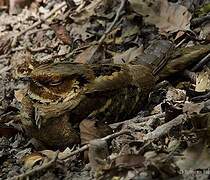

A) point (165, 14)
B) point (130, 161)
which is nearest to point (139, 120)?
point (130, 161)

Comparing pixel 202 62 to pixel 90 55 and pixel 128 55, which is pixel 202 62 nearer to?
pixel 128 55

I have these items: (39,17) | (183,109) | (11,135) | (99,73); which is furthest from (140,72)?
(39,17)

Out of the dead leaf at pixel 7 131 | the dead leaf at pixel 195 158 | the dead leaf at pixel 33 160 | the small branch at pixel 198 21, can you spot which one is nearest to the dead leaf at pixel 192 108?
the dead leaf at pixel 195 158

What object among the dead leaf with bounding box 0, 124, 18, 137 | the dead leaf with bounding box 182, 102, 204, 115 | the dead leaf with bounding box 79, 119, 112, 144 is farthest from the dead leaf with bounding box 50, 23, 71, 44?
the dead leaf with bounding box 182, 102, 204, 115

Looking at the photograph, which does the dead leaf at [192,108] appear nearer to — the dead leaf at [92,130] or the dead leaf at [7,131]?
the dead leaf at [92,130]

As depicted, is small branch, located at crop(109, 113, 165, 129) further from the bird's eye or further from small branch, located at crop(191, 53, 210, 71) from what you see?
small branch, located at crop(191, 53, 210, 71)

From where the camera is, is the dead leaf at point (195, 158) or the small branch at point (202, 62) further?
the small branch at point (202, 62)
